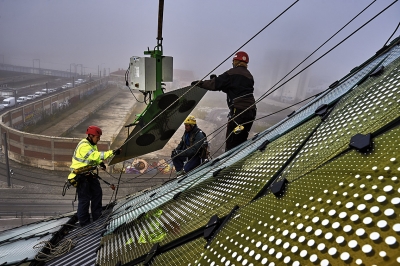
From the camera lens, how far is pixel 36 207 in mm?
18672

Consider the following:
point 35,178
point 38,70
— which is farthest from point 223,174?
point 38,70

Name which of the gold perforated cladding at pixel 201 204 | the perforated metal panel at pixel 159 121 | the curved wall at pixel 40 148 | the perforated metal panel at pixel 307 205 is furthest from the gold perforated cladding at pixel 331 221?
the curved wall at pixel 40 148

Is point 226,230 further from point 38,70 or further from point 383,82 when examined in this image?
point 38,70

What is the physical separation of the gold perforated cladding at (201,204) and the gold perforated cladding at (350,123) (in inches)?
9.5

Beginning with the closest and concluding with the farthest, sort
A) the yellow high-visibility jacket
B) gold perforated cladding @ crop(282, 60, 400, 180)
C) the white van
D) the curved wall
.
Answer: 1. gold perforated cladding @ crop(282, 60, 400, 180)
2. the yellow high-visibility jacket
3. the curved wall
4. the white van

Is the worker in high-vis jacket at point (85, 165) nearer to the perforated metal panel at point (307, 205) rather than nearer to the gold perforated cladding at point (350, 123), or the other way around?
the perforated metal panel at point (307, 205)

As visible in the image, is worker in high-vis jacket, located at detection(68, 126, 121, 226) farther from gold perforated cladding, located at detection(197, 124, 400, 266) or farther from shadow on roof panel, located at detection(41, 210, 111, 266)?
gold perforated cladding, located at detection(197, 124, 400, 266)

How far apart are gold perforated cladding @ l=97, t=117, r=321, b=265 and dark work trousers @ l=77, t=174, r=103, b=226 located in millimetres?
1702

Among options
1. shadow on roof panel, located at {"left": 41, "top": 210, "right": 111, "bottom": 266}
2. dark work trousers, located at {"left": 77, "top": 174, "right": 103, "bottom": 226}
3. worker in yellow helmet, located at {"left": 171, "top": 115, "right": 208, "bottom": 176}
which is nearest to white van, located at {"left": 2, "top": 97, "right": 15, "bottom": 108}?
worker in yellow helmet, located at {"left": 171, "top": 115, "right": 208, "bottom": 176}

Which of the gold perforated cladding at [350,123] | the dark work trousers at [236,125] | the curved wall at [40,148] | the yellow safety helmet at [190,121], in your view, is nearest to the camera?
the gold perforated cladding at [350,123]

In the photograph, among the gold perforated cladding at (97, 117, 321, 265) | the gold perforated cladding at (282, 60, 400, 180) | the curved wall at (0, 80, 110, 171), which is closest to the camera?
the gold perforated cladding at (282, 60, 400, 180)

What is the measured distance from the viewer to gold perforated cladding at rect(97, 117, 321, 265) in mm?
2412

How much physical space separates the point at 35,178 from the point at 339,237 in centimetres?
2727

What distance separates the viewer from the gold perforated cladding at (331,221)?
114cm
